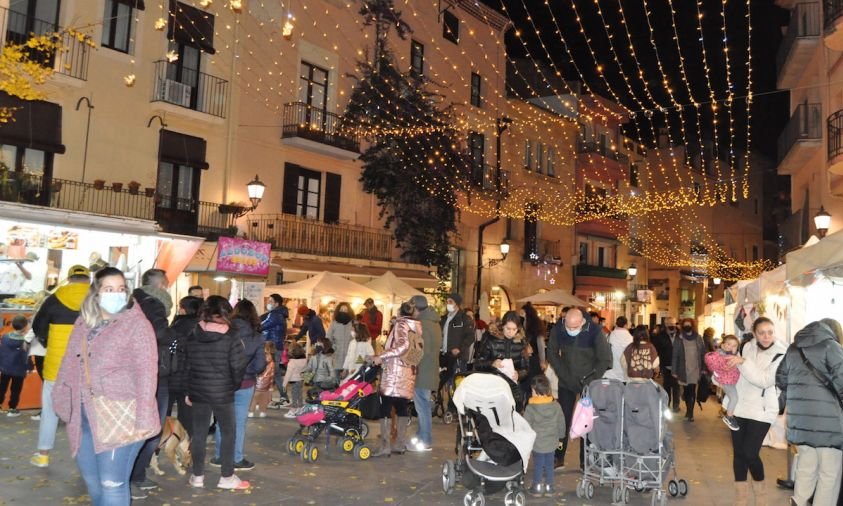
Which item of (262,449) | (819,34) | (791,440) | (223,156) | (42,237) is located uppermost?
(819,34)

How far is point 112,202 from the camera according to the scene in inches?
659

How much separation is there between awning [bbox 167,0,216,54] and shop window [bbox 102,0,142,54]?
0.96 m

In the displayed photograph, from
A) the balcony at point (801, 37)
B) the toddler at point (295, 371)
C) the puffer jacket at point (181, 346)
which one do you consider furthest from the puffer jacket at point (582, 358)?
the balcony at point (801, 37)

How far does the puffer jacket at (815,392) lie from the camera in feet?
18.0

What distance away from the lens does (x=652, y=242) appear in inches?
1617

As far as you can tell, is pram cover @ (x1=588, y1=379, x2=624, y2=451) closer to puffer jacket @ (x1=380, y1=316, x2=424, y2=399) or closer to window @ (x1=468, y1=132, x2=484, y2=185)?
puffer jacket @ (x1=380, y1=316, x2=424, y2=399)

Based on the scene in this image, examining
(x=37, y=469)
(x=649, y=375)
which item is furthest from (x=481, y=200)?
(x=37, y=469)

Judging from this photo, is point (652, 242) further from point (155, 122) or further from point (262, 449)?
point (262, 449)

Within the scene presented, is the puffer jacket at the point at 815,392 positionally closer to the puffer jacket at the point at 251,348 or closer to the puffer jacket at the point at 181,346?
the puffer jacket at the point at 251,348

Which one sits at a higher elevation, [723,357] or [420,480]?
[723,357]

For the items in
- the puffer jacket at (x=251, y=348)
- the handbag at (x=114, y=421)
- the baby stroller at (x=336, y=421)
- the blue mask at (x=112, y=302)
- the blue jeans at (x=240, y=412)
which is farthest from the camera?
the baby stroller at (x=336, y=421)

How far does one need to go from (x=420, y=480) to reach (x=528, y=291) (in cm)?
2354

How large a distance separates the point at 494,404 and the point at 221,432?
8.42 ft

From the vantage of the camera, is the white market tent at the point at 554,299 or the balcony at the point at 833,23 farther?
the white market tent at the point at 554,299
